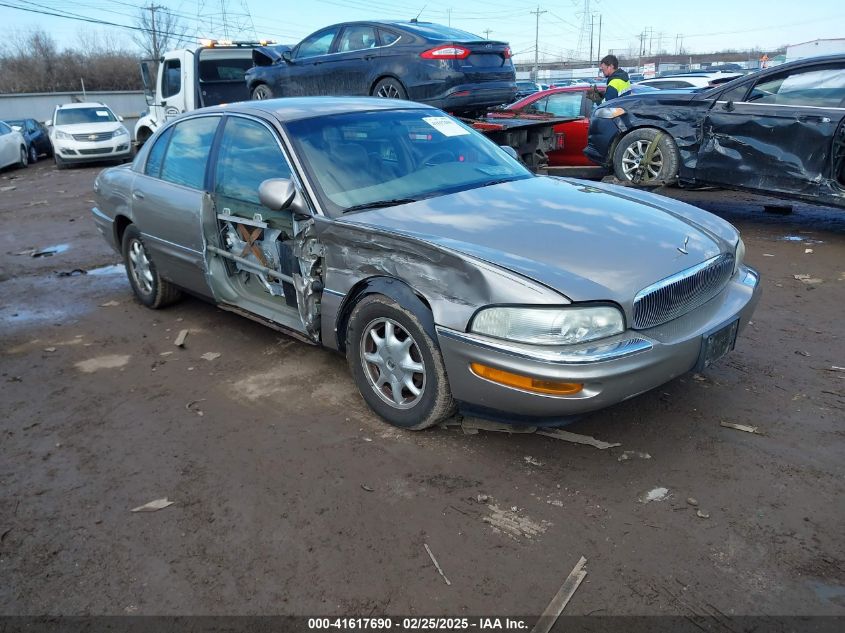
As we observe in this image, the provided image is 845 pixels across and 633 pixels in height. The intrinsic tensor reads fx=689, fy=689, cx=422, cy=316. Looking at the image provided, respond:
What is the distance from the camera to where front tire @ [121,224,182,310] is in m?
5.52

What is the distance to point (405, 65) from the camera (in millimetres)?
8977

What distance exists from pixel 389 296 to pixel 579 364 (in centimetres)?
100

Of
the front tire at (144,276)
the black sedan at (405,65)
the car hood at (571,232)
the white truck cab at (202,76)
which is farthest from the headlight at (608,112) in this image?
the white truck cab at (202,76)

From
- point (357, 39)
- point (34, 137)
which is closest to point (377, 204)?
point (357, 39)

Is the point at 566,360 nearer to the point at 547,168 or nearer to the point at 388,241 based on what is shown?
the point at 388,241

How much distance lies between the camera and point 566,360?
2861 millimetres

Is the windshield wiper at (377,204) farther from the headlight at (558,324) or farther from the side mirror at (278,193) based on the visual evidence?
the headlight at (558,324)

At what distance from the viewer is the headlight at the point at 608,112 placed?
8.05 metres

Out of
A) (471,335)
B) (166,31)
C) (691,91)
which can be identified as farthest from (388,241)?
(166,31)

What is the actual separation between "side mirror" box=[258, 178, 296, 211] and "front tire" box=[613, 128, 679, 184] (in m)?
5.33

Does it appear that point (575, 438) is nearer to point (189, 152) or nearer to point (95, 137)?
point (189, 152)

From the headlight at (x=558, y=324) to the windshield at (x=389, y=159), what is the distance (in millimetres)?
1209

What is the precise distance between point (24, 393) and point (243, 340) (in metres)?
1.42

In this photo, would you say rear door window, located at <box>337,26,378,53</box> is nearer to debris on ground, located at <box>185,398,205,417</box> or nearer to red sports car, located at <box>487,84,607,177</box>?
red sports car, located at <box>487,84,607,177</box>
